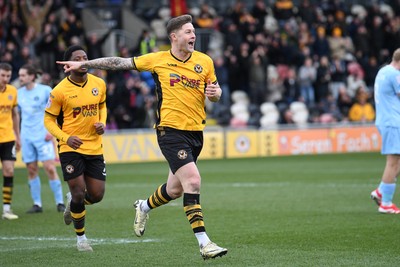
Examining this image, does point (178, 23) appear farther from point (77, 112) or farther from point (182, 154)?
point (77, 112)

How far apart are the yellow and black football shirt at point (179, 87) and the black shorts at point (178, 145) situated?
→ 0.23ft

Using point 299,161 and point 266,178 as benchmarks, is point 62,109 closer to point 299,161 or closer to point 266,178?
point 266,178

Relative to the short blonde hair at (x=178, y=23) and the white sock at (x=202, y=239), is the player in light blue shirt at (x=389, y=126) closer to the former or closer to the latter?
the short blonde hair at (x=178, y=23)

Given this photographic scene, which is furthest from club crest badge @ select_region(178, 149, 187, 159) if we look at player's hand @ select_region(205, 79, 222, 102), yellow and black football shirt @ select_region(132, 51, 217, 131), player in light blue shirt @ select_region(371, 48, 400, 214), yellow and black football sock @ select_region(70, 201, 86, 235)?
player in light blue shirt @ select_region(371, 48, 400, 214)

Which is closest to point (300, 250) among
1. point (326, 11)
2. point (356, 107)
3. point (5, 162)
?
point (5, 162)

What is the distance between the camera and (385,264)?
9.13 metres

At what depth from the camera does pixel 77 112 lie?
36.1 feet

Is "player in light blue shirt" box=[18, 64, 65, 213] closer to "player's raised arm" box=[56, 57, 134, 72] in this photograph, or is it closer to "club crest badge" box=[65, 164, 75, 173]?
"club crest badge" box=[65, 164, 75, 173]

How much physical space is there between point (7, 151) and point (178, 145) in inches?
223

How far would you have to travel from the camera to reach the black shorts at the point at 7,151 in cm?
1468

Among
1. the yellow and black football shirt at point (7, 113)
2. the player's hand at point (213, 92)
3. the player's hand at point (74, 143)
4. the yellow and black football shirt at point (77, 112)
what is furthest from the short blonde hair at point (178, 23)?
the yellow and black football shirt at point (7, 113)

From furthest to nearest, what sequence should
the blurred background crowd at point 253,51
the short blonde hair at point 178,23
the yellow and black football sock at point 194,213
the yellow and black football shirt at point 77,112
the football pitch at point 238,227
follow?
the blurred background crowd at point 253,51 < the yellow and black football shirt at point 77,112 < the short blonde hair at point 178,23 < the football pitch at point 238,227 < the yellow and black football sock at point 194,213

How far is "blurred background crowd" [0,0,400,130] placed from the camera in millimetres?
28859

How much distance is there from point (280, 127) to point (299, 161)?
343 cm
